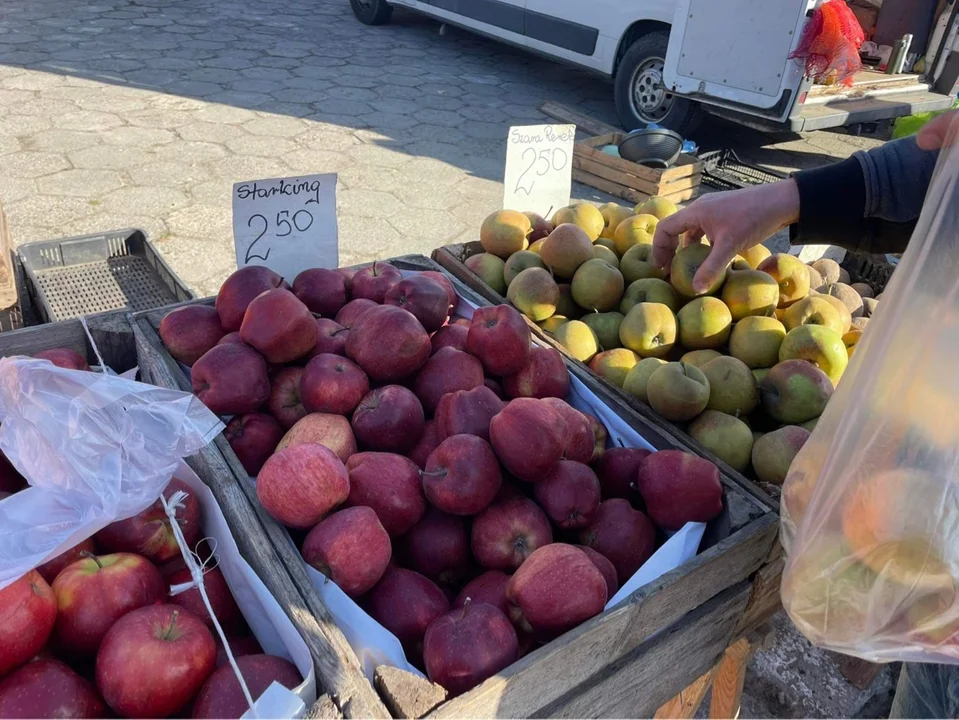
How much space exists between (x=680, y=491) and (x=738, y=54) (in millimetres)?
4914

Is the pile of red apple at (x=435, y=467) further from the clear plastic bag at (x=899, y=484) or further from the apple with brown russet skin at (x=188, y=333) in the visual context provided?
the clear plastic bag at (x=899, y=484)

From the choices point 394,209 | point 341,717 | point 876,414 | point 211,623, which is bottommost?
point 394,209

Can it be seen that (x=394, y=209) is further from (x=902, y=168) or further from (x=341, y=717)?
(x=341, y=717)

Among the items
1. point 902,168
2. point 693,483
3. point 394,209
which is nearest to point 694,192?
point 394,209

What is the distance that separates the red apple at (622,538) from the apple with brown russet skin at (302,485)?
0.50 m

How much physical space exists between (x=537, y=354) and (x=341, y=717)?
39.6 inches

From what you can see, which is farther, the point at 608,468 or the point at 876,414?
the point at 608,468

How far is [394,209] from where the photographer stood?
4.75 m

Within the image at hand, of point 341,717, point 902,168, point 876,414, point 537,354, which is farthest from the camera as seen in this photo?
point 537,354

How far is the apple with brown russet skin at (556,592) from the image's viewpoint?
1.16m

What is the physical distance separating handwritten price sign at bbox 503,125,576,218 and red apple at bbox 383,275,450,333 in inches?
33.2

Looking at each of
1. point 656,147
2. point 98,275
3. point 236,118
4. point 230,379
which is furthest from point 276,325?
point 236,118

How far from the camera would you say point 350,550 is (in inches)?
47.4

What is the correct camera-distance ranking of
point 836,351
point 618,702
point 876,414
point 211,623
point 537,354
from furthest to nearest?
point 836,351, point 537,354, point 618,702, point 211,623, point 876,414
